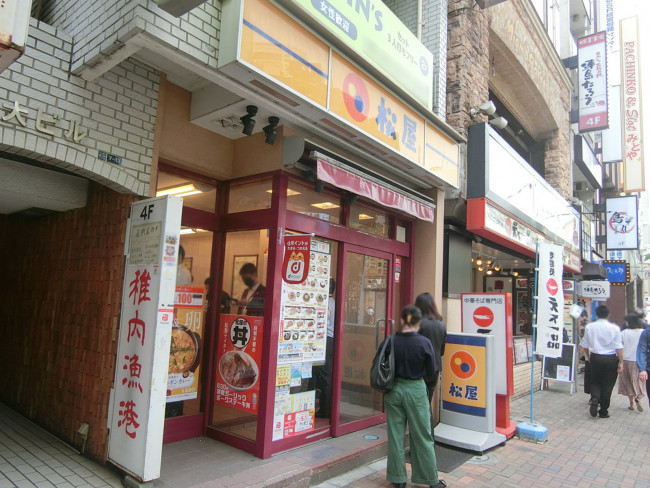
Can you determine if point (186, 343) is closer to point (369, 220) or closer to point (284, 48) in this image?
point (369, 220)

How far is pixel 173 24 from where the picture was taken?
345cm

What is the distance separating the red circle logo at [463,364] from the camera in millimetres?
6160

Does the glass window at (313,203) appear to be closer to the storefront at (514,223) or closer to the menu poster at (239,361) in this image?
the menu poster at (239,361)

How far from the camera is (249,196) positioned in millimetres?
5449

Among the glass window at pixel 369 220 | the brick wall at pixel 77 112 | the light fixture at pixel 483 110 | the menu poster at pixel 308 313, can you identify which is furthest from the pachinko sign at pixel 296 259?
the light fixture at pixel 483 110

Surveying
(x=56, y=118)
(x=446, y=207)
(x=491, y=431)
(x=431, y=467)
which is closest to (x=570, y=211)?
(x=446, y=207)

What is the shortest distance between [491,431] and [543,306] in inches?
81.1

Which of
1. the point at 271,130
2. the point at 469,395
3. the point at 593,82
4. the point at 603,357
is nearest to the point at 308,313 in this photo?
the point at 271,130

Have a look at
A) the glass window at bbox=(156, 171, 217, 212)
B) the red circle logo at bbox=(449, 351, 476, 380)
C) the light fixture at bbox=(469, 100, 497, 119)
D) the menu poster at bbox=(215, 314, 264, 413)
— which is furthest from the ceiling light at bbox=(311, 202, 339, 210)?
the light fixture at bbox=(469, 100, 497, 119)

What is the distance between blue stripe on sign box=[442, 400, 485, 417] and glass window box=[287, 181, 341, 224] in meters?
3.06

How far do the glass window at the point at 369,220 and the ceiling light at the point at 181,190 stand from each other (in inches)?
84.4

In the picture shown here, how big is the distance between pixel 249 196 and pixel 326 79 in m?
1.69

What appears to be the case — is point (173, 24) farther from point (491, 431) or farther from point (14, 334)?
point (491, 431)

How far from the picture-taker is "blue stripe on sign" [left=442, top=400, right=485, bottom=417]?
19.9 feet
